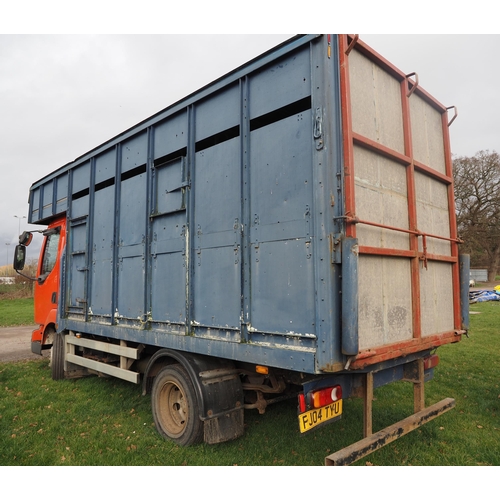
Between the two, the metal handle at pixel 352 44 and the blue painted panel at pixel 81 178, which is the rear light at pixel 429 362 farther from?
the blue painted panel at pixel 81 178

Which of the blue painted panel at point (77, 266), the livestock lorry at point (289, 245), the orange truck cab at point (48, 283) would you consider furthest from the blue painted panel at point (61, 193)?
the livestock lorry at point (289, 245)

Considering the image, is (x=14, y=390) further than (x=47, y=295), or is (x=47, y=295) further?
(x=47, y=295)

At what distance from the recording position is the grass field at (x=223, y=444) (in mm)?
3725

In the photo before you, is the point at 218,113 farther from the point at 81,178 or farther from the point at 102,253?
the point at 81,178

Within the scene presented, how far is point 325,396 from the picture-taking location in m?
3.09

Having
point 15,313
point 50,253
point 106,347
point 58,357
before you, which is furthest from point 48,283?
point 15,313

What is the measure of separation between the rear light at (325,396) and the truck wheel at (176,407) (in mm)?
1251

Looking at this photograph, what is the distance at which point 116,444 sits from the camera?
403 centimetres

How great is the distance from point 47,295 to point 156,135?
4.16 m

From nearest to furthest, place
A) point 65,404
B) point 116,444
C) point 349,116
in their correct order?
point 349,116 → point 116,444 → point 65,404

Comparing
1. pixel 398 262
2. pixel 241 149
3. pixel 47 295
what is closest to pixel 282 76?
pixel 241 149

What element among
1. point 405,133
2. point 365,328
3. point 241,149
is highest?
point 405,133

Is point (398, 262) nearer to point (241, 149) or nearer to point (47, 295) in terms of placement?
point (241, 149)

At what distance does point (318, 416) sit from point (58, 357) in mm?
5178
